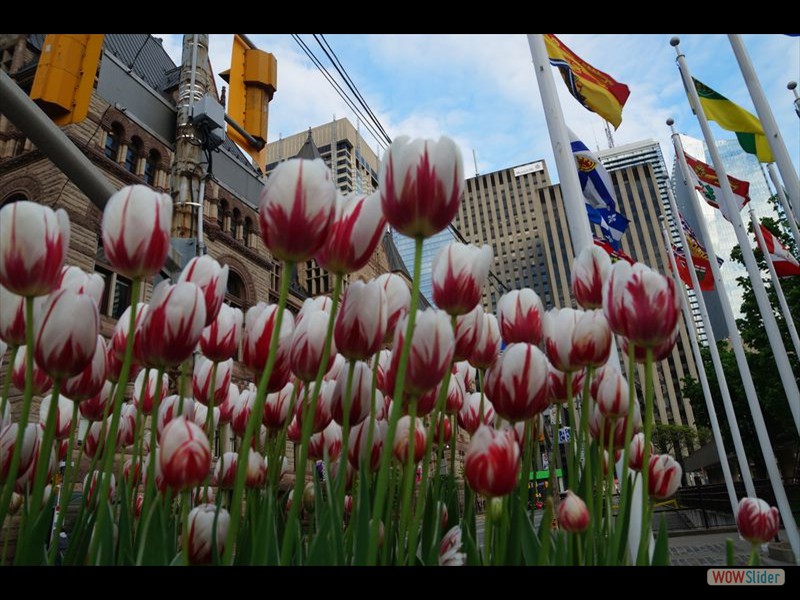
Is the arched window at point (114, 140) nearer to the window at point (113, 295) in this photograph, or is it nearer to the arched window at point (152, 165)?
the arched window at point (152, 165)

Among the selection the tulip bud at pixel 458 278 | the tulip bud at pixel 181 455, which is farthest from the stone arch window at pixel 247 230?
the tulip bud at pixel 181 455

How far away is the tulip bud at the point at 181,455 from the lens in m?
0.80

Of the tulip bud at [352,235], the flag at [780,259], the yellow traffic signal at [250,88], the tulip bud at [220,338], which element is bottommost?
the tulip bud at [220,338]

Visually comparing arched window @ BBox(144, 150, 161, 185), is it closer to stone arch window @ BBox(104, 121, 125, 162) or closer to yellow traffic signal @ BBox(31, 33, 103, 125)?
stone arch window @ BBox(104, 121, 125, 162)

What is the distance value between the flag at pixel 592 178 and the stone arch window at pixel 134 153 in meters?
16.3

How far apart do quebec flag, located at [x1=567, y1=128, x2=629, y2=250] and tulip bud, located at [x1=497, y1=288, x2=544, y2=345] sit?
4.10 metres

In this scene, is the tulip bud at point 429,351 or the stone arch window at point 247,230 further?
the stone arch window at point 247,230

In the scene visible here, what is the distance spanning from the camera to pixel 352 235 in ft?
2.96
